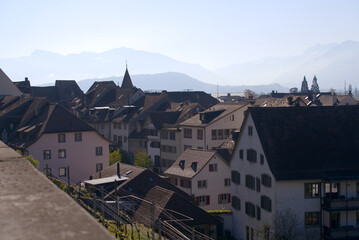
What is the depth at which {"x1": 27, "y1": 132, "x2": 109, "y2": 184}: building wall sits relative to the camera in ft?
180

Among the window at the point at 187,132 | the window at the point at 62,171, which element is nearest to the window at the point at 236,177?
the window at the point at 62,171

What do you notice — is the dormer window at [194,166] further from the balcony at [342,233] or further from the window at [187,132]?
the balcony at [342,233]

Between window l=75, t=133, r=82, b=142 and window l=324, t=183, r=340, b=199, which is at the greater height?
window l=75, t=133, r=82, b=142

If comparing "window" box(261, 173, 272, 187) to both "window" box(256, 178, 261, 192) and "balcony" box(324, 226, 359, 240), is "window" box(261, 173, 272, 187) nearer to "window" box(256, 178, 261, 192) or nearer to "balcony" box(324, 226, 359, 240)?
"window" box(256, 178, 261, 192)

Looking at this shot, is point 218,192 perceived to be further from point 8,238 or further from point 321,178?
point 8,238

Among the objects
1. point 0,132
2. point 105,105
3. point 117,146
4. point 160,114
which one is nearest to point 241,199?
point 0,132

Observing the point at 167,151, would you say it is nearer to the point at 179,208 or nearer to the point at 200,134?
the point at 200,134

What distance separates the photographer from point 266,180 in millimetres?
38000

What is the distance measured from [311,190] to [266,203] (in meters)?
3.28

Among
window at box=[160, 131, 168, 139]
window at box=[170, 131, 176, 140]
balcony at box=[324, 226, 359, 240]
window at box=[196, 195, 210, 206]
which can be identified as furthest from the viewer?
window at box=[160, 131, 168, 139]

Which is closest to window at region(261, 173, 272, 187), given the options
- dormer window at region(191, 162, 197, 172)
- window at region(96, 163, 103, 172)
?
dormer window at region(191, 162, 197, 172)

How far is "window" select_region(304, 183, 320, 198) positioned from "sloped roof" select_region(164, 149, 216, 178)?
15.2 meters

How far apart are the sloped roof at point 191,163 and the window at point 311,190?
1524 cm

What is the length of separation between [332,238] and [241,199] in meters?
9.53
